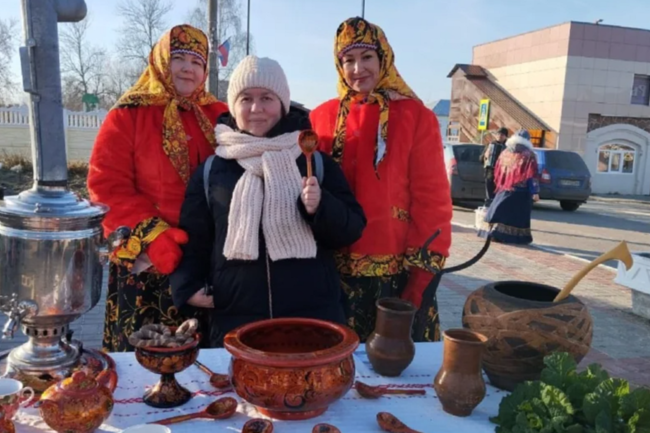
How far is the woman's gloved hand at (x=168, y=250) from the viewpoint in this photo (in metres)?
1.85

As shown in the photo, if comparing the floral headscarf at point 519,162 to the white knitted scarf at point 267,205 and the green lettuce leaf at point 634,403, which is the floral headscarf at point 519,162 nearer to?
the white knitted scarf at point 267,205

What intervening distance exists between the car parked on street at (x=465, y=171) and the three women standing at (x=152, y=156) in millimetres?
9742

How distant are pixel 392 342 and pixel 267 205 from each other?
0.60 metres

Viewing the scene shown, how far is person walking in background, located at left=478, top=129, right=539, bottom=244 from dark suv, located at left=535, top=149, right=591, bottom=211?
4.31 metres

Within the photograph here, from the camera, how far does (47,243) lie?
130 cm

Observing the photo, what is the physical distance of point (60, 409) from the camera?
1.11 meters

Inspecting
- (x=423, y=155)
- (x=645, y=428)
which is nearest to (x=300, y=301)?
(x=423, y=155)

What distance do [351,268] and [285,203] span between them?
501mm

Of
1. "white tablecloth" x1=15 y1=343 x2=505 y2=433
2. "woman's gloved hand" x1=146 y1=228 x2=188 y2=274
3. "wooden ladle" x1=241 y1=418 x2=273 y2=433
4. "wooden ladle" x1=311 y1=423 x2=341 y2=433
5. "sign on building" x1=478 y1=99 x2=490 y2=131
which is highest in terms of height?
"sign on building" x1=478 y1=99 x2=490 y2=131

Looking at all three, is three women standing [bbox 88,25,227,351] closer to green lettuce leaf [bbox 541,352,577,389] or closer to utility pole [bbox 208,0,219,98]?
green lettuce leaf [bbox 541,352,577,389]

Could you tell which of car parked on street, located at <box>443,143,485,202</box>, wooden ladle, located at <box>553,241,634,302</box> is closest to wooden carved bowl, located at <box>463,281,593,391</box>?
wooden ladle, located at <box>553,241,634,302</box>

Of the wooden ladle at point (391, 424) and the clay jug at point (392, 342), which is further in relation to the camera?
the clay jug at point (392, 342)

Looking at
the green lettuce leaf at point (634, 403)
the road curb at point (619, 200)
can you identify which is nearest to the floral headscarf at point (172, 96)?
the green lettuce leaf at point (634, 403)

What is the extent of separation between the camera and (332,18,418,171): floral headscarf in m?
2.12
